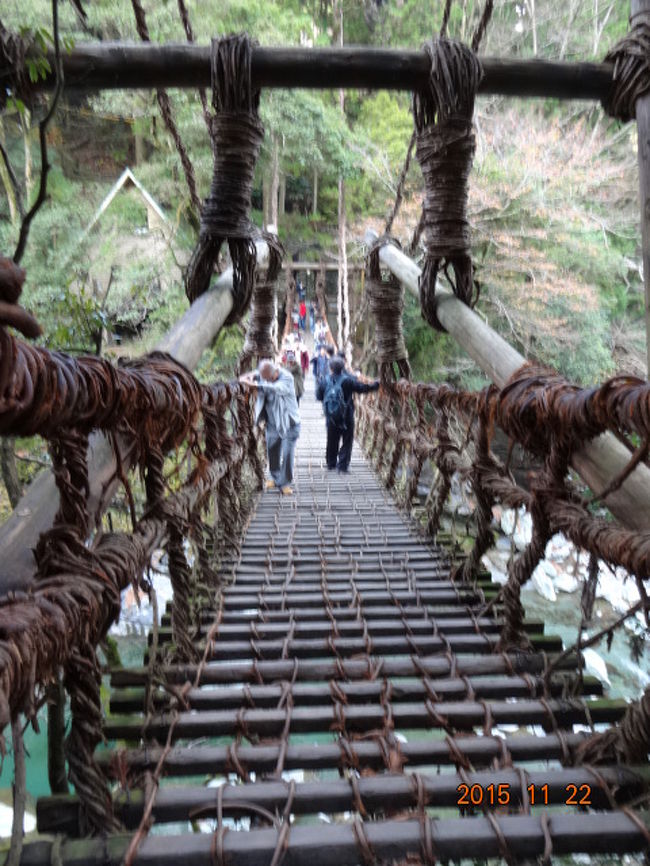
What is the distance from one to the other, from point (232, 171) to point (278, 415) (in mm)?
2149

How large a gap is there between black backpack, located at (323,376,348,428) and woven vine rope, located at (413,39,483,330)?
7.57 feet

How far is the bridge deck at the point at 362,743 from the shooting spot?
36.4 inches

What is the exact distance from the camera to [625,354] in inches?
395

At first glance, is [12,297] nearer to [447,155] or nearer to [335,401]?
[447,155]

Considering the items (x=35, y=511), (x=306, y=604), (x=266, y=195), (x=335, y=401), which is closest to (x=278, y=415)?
(x=335, y=401)

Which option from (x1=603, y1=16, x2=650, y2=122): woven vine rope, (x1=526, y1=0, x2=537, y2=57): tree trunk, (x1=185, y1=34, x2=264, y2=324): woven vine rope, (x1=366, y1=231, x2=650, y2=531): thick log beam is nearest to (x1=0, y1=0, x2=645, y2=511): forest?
(x1=526, y1=0, x2=537, y2=57): tree trunk

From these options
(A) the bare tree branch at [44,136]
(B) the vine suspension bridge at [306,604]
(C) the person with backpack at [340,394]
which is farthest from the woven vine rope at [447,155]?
(C) the person with backpack at [340,394]

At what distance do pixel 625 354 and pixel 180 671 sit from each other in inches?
409

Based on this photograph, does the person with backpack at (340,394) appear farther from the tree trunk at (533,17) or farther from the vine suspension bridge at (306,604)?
the tree trunk at (533,17)

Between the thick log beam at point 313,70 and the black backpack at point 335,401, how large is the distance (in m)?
2.92

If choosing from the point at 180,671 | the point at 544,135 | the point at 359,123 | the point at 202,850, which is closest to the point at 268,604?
the point at 180,671

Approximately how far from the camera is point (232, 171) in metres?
2.16

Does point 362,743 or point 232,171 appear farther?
point 232,171

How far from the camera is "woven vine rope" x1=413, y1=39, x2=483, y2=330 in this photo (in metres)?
1.94
